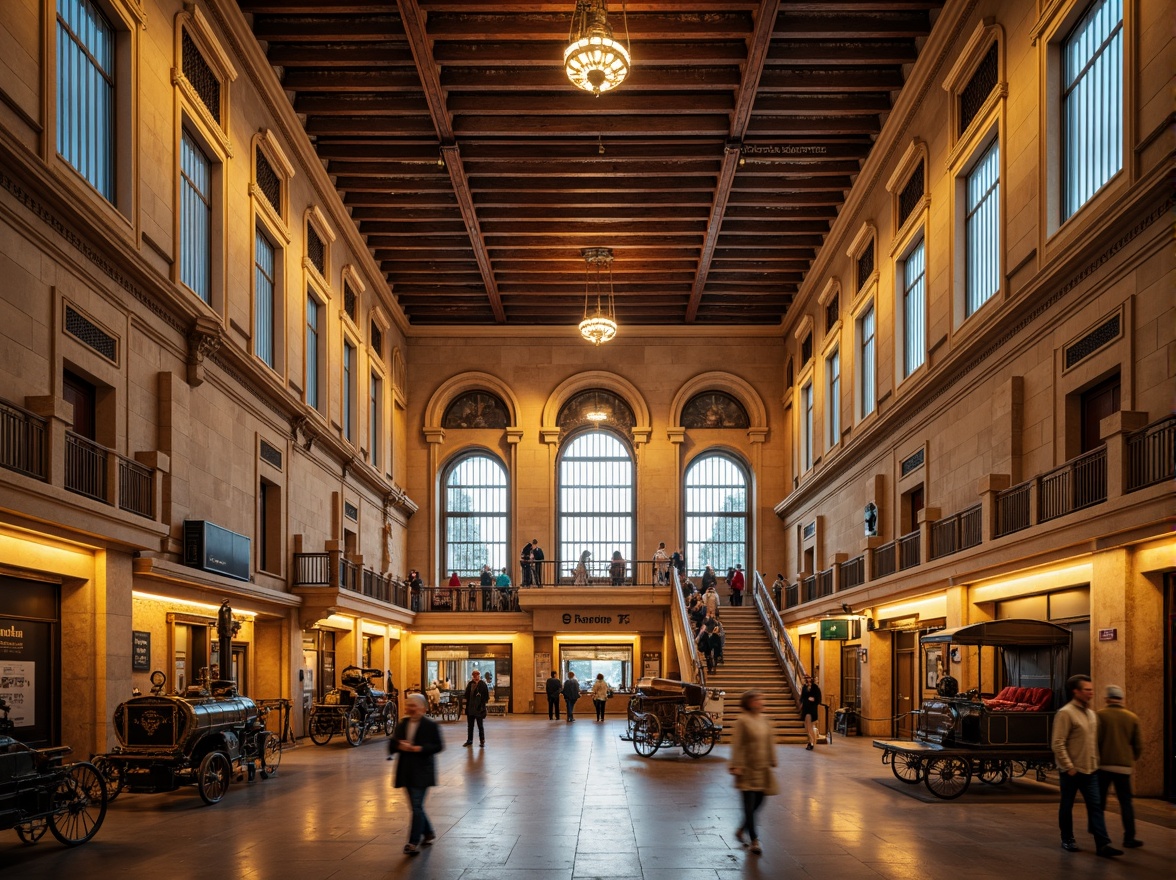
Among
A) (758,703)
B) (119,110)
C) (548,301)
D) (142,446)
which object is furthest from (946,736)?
(548,301)

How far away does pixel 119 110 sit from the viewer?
15930mm

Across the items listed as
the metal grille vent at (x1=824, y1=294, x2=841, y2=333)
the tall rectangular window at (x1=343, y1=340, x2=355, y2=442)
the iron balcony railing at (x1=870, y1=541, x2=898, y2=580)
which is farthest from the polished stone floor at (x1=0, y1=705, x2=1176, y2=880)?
the metal grille vent at (x1=824, y1=294, x2=841, y2=333)

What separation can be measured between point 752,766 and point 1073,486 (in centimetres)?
662

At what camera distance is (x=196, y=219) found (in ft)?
62.4

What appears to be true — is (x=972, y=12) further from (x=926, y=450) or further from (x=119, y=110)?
(x=119, y=110)

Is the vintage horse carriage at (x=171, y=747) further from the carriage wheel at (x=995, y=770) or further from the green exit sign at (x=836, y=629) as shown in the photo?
the green exit sign at (x=836, y=629)

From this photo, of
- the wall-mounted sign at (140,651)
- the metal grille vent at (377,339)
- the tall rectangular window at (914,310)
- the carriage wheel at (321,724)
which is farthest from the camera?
the metal grille vent at (377,339)

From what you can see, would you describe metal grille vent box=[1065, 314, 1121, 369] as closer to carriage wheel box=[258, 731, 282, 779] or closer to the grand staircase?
the grand staircase

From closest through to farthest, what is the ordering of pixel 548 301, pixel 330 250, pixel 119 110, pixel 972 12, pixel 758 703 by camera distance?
pixel 758 703 < pixel 119 110 < pixel 972 12 < pixel 330 250 < pixel 548 301

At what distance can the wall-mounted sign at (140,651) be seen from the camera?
16.3m


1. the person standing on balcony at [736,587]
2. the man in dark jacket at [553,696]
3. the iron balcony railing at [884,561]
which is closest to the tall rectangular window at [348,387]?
the man in dark jacket at [553,696]

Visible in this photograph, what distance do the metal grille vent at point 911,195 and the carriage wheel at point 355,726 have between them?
1481 cm

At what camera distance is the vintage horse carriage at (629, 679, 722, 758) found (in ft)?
65.4

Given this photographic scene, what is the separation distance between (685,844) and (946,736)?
17.2 ft
